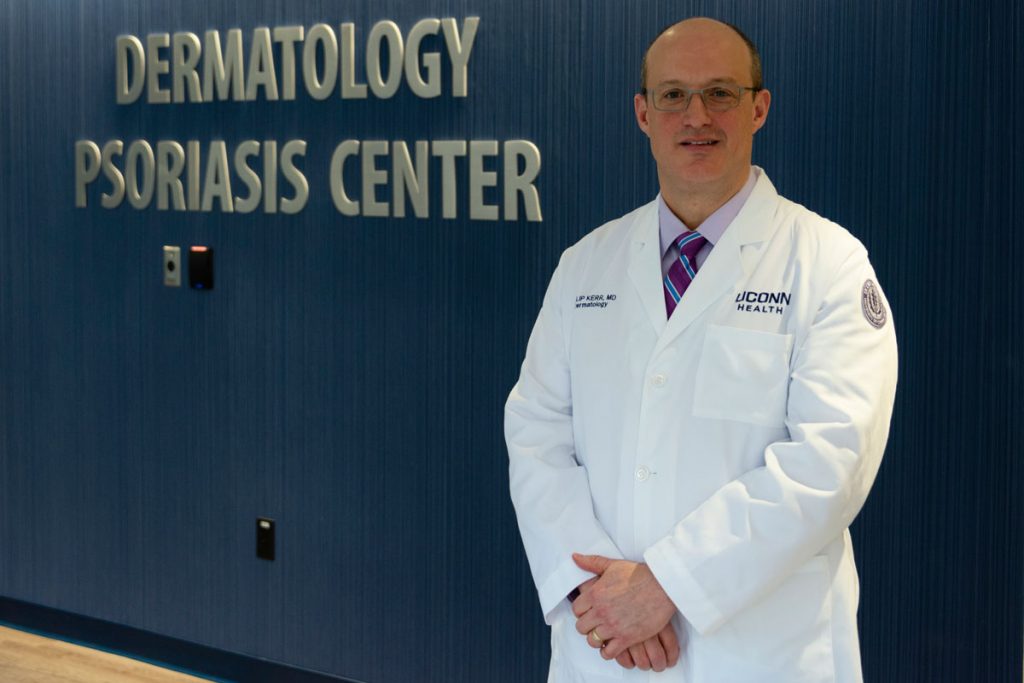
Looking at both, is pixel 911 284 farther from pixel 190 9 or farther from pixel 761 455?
pixel 190 9

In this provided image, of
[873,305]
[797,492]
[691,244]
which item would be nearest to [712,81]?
[691,244]

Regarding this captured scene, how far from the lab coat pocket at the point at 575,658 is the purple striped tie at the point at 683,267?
49 centimetres

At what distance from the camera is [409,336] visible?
3248mm

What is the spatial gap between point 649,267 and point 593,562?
456 mm

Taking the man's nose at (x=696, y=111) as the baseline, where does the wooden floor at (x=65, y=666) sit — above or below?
below

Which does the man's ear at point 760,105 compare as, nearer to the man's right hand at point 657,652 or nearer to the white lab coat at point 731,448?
the white lab coat at point 731,448

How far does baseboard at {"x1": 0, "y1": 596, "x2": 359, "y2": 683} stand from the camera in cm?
354

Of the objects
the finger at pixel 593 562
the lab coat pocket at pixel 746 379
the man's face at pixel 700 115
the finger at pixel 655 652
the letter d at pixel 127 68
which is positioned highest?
the letter d at pixel 127 68

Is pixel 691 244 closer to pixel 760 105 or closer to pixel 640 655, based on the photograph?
pixel 760 105

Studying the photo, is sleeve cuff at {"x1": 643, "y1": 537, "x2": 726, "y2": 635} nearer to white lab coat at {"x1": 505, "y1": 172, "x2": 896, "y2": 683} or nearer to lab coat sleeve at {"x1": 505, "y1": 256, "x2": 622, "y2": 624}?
white lab coat at {"x1": 505, "y1": 172, "x2": 896, "y2": 683}

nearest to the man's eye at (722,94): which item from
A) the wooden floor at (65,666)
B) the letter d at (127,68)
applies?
the letter d at (127,68)

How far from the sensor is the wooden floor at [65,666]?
364 cm

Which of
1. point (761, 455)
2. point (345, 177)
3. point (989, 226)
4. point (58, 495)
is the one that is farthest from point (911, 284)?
point (58, 495)

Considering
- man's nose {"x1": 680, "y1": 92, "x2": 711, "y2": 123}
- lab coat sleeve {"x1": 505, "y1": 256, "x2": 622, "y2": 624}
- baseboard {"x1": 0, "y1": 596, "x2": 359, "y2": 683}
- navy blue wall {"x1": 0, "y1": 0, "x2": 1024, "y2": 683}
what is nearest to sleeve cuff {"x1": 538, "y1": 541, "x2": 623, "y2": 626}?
lab coat sleeve {"x1": 505, "y1": 256, "x2": 622, "y2": 624}
